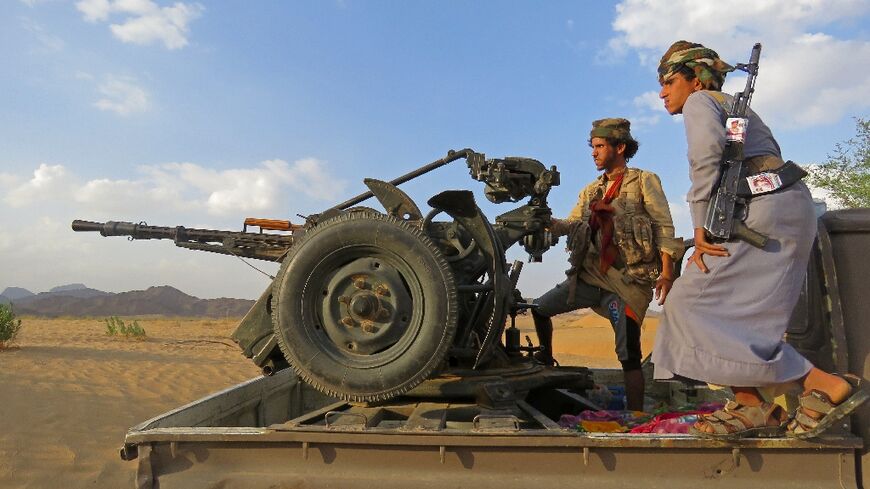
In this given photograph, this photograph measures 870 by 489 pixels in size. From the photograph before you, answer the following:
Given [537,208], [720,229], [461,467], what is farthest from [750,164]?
[461,467]

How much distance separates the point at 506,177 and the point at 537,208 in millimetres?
257

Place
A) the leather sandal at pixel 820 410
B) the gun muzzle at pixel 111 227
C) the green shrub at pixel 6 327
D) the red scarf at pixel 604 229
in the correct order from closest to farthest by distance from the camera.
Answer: the leather sandal at pixel 820 410
the red scarf at pixel 604 229
the gun muzzle at pixel 111 227
the green shrub at pixel 6 327

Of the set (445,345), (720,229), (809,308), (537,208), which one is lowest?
(445,345)

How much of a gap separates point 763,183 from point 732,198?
14cm

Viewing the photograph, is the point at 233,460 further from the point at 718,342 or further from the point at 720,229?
the point at 720,229

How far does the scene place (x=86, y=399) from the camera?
824 cm

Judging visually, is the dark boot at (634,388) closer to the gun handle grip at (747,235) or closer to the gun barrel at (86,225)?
the gun handle grip at (747,235)

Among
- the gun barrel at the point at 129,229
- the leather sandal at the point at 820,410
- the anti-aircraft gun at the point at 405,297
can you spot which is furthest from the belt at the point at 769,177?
the gun barrel at the point at 129,229

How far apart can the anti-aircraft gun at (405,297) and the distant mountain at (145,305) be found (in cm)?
6679

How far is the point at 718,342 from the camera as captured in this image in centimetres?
231

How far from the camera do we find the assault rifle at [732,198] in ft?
7.72

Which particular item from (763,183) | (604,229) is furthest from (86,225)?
(763,183)

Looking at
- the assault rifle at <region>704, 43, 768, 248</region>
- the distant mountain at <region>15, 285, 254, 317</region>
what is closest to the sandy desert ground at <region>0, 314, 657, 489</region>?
the assault rifle at <region>704, 43, 768, 248</region>

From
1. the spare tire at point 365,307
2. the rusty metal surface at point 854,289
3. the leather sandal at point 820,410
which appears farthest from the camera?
the spare tire at point 365,307
